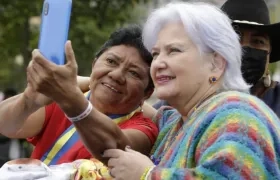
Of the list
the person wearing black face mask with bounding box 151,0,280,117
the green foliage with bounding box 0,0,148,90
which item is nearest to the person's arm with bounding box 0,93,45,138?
the person wearing black face mask with bounding box 151,0,280,117

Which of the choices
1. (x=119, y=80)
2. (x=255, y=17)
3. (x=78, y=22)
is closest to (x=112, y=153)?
(x=119, y=80)

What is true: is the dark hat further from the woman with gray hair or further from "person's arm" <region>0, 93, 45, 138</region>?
"person's arm" <region>0, 93, 45, 138</region>

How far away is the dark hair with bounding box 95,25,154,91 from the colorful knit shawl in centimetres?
64

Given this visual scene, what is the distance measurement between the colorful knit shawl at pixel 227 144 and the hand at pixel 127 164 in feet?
0.22

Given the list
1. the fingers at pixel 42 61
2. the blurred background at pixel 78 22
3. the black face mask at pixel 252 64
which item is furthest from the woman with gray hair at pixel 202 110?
the blurred background at pixel 78 22

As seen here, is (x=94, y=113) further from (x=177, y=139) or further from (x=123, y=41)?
(x=123, y=41)

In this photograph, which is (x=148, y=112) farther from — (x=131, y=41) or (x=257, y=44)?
(x=257, y=44)

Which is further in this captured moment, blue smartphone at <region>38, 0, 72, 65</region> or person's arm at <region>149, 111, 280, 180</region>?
blue smartphone at <region>38, 0, 72, 65</region>

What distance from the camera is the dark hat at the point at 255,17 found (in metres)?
3.86

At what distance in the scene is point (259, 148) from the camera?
2.39m

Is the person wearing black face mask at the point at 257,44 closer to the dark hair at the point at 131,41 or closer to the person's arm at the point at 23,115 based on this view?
the dark hair at the point at 131,41

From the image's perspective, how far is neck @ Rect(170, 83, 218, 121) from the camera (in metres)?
2.70

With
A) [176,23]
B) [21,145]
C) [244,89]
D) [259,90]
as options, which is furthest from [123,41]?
[21,145]

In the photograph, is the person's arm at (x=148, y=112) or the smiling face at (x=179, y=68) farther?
the person's arm at (x=148, y=112)
